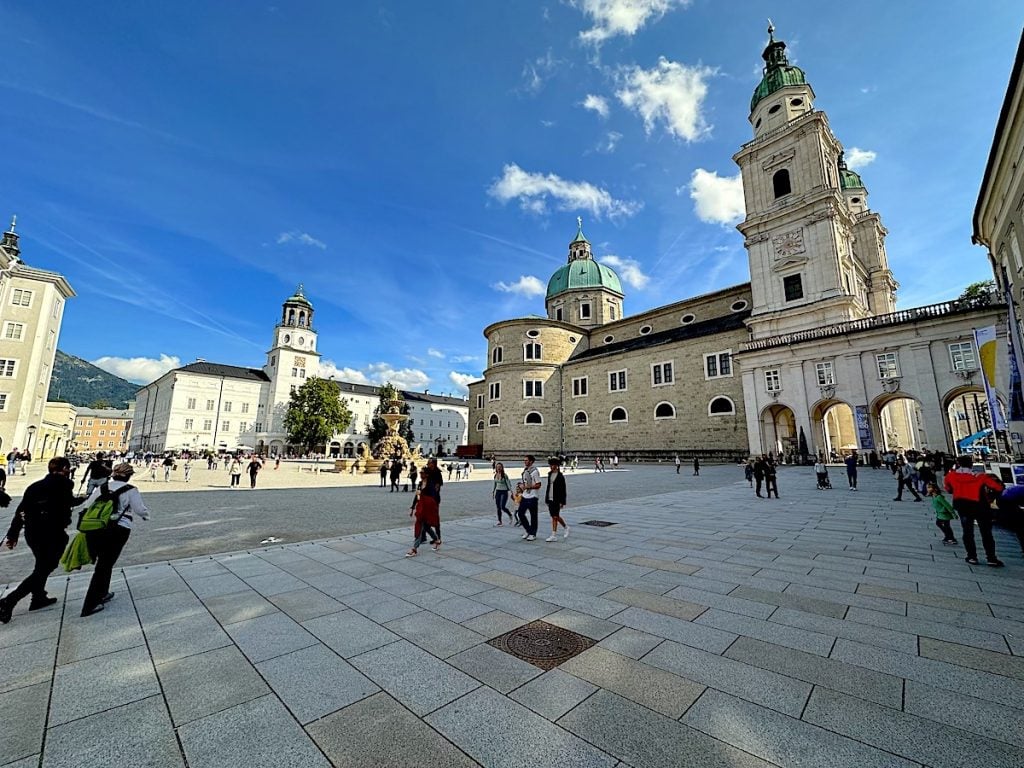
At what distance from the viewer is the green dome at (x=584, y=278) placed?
5375cm

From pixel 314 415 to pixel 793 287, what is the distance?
2150 inches

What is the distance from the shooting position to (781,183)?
32.4 meters

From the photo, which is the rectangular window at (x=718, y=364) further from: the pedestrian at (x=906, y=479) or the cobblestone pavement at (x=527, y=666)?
Result: the cobblestone pavement at (x=527, y=666)

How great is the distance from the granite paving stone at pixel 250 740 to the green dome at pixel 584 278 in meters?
53.6

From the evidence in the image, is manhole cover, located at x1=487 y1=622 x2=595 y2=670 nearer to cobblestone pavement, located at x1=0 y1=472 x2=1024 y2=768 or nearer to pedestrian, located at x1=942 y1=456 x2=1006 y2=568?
cobblestone pavement, located at x1=0 y1=472 x2=1024 y2=768

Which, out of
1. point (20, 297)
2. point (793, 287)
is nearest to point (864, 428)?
point (793, 287)

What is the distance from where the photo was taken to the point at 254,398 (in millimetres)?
→ 65312

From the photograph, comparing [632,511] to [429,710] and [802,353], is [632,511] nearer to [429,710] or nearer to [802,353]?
[429,710]

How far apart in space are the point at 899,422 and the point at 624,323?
79.0 feet

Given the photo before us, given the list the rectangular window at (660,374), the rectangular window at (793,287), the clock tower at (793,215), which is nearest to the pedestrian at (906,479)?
the clock tower at (793,215)

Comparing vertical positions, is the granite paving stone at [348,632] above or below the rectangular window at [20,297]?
below

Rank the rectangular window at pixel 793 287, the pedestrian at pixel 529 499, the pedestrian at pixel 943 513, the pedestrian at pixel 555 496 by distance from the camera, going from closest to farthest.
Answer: the pedestrian at pixel 943 513
the pedestrian at pixel 555 496
the pedestrian at pixel 529 499
the rectangular window at pixel 793 287

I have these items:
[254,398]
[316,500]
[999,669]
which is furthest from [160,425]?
[999,669]

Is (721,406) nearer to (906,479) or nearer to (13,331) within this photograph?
(906,479)
